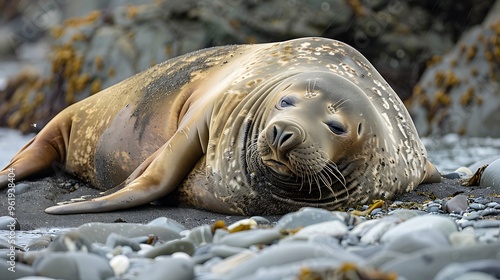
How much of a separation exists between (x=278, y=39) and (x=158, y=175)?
9.94 m

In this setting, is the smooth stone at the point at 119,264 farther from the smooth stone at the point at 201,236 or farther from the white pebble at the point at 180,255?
the smooth stone at the point at 201,236

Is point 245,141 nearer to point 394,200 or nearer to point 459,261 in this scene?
point 394,200

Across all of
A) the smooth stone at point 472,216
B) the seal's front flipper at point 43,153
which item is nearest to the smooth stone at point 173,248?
the smooth stone at point 472,216

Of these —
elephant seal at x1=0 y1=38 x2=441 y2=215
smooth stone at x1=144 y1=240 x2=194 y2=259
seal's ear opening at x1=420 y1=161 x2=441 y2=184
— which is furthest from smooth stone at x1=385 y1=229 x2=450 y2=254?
seal's ear opening at x1=420 y1=161 x2=441 y2=184

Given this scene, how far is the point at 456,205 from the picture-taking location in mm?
4906

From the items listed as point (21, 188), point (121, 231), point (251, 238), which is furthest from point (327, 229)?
point (21, 188)

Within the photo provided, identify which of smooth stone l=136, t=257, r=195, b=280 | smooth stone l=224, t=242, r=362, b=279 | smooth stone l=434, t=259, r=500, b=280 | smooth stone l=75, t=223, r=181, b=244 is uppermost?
smooth stone l=434, t=259, r=500, b=280

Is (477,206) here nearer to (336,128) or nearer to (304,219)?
(336,128)

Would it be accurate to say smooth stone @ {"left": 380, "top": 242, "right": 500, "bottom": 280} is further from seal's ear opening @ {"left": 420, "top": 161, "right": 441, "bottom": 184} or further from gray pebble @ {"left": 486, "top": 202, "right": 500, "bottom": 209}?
seal's ear opening @ {"left": 420, "top": 161, "right": 441, "bottom": 184}

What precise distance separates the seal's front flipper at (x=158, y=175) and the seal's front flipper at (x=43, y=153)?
1324 mm

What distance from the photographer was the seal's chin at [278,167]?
4.98 metres

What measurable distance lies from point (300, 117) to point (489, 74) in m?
9.35

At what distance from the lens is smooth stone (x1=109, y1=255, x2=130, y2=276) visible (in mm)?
3416

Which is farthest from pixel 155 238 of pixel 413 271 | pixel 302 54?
pixel 302 54
